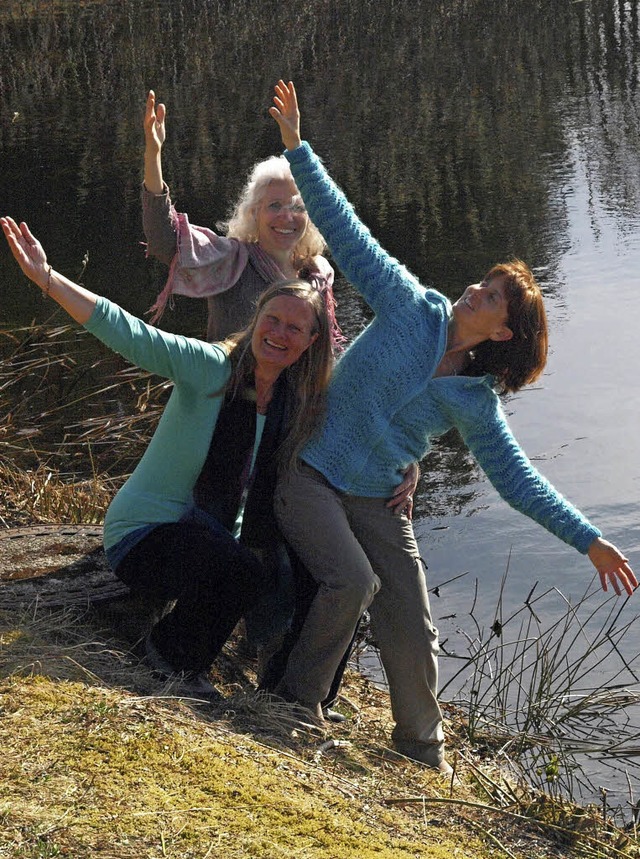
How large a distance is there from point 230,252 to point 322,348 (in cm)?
100

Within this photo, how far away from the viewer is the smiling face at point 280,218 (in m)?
4.80

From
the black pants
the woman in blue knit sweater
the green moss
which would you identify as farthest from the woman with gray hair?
the green moss

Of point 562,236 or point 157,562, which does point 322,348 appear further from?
point 562,236

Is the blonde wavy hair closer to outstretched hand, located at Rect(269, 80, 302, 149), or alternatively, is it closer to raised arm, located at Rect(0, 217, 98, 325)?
outstretched hand, located at Rect(269, 80, 302, 149)

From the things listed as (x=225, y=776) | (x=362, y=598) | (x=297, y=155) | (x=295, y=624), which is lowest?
(x=225, y=776)

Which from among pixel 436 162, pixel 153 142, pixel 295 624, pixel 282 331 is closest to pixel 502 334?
pixel 282 331

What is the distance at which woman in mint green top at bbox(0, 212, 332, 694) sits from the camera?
400 cm

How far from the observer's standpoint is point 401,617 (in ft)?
13.8

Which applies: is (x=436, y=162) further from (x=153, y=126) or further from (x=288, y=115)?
(x=288, y=115)

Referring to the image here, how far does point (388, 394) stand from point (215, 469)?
609mm

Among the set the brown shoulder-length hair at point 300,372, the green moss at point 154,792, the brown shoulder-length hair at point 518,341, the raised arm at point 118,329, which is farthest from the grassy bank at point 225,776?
the brown shoulder-length hair at point 518,341

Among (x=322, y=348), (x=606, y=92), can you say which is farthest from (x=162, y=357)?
(x=606, y=92)

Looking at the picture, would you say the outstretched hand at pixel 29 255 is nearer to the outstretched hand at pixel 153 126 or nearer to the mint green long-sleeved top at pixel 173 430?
the mint green long-sleeved top at pixel 173 430

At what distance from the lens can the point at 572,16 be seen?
24.6 meters
